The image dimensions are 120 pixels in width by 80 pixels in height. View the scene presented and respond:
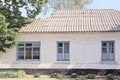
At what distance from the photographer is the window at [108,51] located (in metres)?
28.5

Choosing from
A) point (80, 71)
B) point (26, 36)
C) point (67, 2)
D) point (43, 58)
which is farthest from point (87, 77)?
point (67, 2)

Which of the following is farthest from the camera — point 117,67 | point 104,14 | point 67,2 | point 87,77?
point 67,2

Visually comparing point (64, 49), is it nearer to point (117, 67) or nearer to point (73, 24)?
point (73, 24)

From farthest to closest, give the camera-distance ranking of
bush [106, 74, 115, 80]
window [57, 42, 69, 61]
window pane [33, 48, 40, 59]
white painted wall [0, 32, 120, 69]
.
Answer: window pane [33, 48, 40, 59], window [57, 42, 69, 61], white painted wall [0, 32, 120, 69], bush [106, 74, 115, 80]

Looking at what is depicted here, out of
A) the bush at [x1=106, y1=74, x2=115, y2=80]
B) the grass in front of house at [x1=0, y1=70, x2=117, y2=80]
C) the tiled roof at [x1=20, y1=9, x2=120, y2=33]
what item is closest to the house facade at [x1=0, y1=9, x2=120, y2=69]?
the tiled roof at [x1=20, y1=9, x2=120, y2=33]

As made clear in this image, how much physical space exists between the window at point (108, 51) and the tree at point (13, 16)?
6354mm

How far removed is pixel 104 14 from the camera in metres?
32.1

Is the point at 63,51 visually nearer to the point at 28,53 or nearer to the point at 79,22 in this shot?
the point at 28,53

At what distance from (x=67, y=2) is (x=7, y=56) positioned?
24.2m

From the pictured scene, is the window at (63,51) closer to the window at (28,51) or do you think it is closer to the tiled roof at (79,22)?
the tiled roof at (79,22)

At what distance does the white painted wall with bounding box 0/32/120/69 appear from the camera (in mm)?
28469

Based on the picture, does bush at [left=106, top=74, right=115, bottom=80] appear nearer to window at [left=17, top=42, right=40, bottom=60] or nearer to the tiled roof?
the tiled roof

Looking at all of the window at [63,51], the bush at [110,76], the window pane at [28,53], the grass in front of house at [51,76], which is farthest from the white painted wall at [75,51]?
the bush at [110,76]

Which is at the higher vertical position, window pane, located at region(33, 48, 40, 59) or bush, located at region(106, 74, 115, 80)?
window pane, located at region(33, 48, 40, 59)
